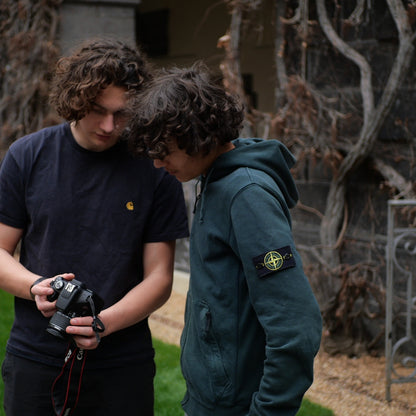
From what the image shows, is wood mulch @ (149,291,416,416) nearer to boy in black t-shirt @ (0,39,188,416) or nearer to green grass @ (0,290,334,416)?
green grass @ (0,290,334,416)

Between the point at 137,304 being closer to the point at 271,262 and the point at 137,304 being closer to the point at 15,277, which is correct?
the point at 15,277

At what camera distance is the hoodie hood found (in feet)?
5.35

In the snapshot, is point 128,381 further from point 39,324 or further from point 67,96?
point 67,96

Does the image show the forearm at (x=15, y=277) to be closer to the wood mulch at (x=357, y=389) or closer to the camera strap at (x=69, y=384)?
the camera strap at (x=69, y=384)

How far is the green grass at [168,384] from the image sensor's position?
3.57 metres

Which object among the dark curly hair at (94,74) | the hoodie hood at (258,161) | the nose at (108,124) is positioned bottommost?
the hoodie hood at (258,161)

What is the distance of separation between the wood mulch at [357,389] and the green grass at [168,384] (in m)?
0.17

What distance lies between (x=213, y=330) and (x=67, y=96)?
825 mm

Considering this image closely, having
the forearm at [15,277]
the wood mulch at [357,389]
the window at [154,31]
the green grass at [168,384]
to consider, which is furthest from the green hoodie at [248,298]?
the window at [154,31]

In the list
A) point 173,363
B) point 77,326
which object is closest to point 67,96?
point 77,326

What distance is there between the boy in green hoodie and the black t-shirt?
1.00 feet

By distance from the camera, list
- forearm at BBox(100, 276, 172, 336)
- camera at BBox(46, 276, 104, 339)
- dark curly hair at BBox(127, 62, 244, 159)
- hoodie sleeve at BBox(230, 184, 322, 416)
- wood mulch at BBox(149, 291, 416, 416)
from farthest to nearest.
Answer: wood mulch at BBox(149, 291, 416, 416) → forearm at BBox(100, 276, 172, 336) → camera at BBox(46, 276, 104, 339) → dark curly hair at BBox(127, 62, 244, 159) → hoodie sleeve at BBox(230, 184, 322, 416)

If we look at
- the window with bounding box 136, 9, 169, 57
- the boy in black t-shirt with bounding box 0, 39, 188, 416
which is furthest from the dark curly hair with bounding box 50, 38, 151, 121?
the window with bounding box 136, 9, 169, 57

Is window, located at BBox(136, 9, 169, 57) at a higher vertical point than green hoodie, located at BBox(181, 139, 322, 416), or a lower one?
higher
